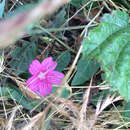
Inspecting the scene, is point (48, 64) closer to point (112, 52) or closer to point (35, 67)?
point (35, 67)

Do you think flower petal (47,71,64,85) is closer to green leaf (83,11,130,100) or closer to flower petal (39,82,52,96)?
flower petal (39,82,52,96)

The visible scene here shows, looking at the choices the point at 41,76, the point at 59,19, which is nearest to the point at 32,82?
the point at 41,76

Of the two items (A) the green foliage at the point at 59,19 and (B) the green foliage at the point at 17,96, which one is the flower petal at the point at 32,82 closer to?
(B) the green foliage at the point at 17,96

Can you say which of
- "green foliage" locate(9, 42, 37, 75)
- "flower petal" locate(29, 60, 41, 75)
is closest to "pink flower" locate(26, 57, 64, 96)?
"flower petal" locate(29, 60, 41, 75)

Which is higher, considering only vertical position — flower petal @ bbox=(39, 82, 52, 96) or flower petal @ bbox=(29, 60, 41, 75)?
flower petal @ bbox=(29, 60, 41, 75)

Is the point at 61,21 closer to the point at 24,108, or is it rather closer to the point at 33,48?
the point at 33,48

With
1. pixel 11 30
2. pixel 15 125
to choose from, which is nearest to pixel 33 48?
pixel 15 125

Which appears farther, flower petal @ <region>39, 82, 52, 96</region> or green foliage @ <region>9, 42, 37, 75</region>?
green foliage @ <region>9, 42, 37, 75</region>
